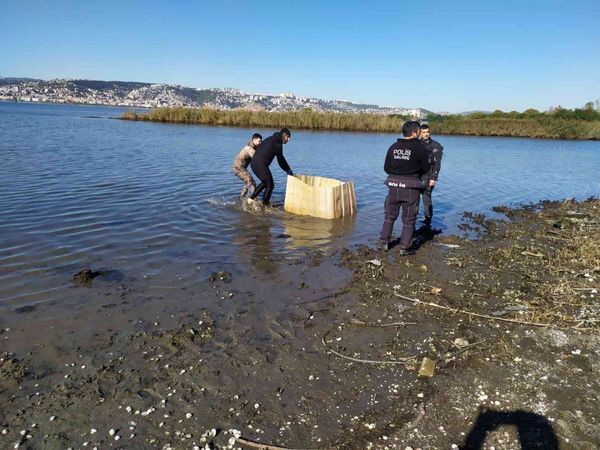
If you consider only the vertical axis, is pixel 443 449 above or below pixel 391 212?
below

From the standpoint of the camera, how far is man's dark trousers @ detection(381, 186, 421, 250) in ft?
23.6

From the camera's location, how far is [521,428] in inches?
133

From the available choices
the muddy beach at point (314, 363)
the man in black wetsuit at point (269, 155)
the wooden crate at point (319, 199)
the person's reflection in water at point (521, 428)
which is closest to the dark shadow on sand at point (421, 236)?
the muddy beach at point (314, 363)

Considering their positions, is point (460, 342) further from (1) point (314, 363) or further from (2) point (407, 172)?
(2) point (407, 172)

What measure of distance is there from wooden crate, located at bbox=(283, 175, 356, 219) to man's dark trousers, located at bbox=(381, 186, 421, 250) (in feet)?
7.77

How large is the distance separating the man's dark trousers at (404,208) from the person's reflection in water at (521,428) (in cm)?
416

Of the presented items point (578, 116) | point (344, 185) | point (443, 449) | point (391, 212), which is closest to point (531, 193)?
point (344, 185)

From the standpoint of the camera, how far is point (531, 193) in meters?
15.8

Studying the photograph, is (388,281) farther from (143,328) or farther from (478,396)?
(143,328)

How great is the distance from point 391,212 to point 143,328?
15.4ft

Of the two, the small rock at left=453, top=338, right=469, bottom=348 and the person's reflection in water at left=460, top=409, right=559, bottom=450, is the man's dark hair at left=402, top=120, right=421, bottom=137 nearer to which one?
the small rock at left=453, top=338, right=469, bottom=348

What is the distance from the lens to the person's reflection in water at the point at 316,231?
8149mm

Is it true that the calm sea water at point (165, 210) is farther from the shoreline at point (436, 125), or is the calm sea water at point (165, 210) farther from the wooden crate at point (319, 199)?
the shoreline at point (436, 125)

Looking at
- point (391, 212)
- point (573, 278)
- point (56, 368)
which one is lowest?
point (56, 368)
